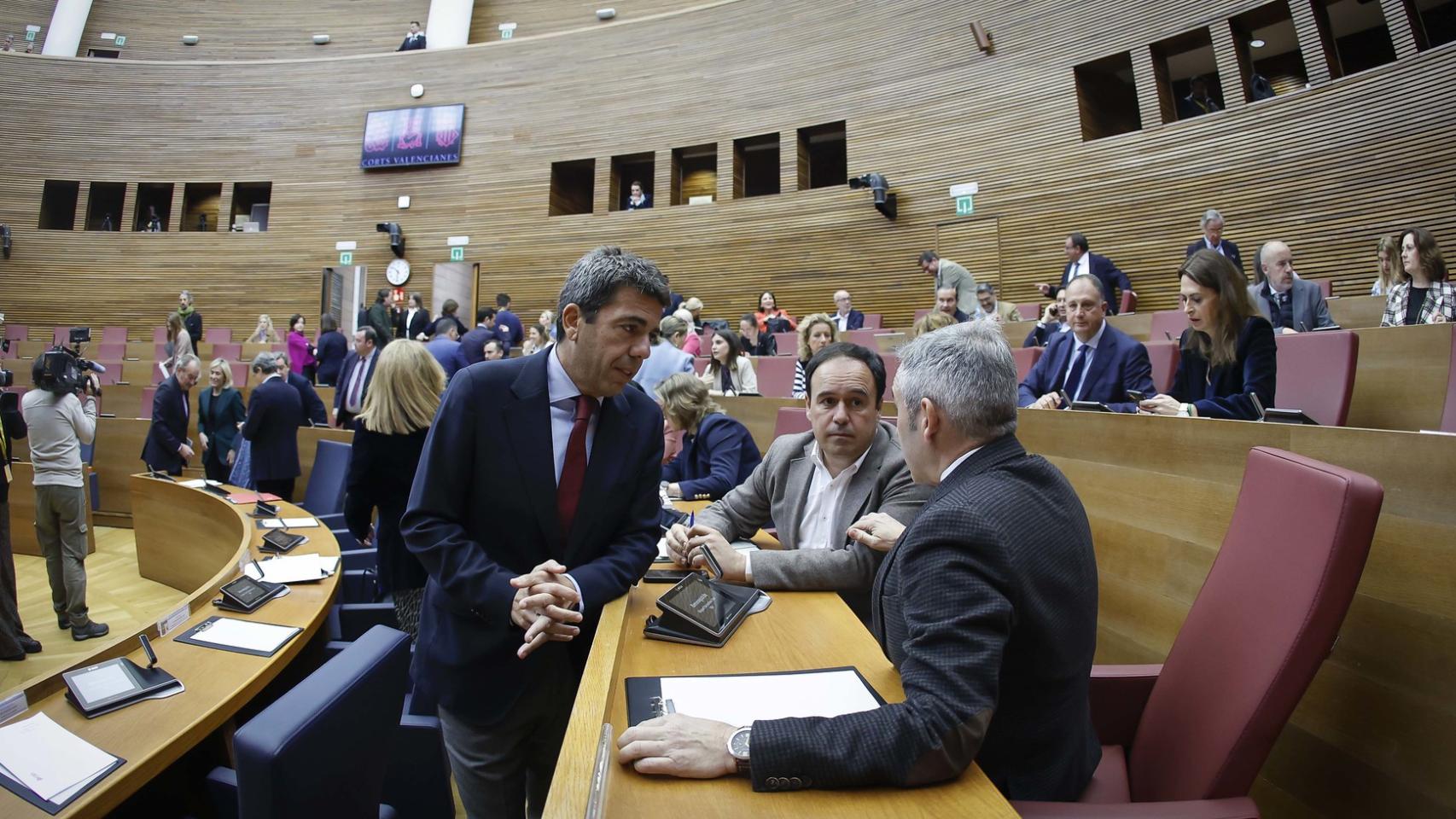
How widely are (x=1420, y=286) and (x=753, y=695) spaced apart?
4346 millimetres

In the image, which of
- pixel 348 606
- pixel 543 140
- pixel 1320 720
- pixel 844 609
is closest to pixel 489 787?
pixel 844 609

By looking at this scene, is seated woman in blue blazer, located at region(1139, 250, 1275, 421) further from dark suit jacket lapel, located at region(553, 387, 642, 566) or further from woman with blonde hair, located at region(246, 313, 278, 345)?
woman with blonde hair, located at region(246, 313, 278, 345)

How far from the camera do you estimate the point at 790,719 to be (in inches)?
34.5

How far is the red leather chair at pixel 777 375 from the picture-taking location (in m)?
5.40

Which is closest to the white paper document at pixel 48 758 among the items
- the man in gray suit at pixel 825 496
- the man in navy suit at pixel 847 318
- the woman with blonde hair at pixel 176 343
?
the man in gray suit at pixel 825 496

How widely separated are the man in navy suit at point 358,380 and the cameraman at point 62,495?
1648 mm

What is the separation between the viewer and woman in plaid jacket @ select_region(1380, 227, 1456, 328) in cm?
336

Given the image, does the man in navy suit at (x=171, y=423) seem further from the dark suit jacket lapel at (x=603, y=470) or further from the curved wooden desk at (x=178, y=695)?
the dark suit jacket lapel at (x=603, y=470)

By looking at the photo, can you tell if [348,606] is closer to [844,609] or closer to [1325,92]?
[844,609]

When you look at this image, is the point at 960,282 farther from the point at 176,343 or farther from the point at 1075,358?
the point at 176,343

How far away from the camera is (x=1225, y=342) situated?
8.70 ft

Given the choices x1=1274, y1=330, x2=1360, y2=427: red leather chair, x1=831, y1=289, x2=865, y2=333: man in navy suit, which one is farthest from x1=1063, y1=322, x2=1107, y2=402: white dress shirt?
x1=831, y1=289, x2=865, y2=333: man in navy suit

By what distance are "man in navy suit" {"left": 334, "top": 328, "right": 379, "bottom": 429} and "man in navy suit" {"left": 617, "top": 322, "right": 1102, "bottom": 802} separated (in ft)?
16.8

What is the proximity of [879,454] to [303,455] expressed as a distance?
5361mm
